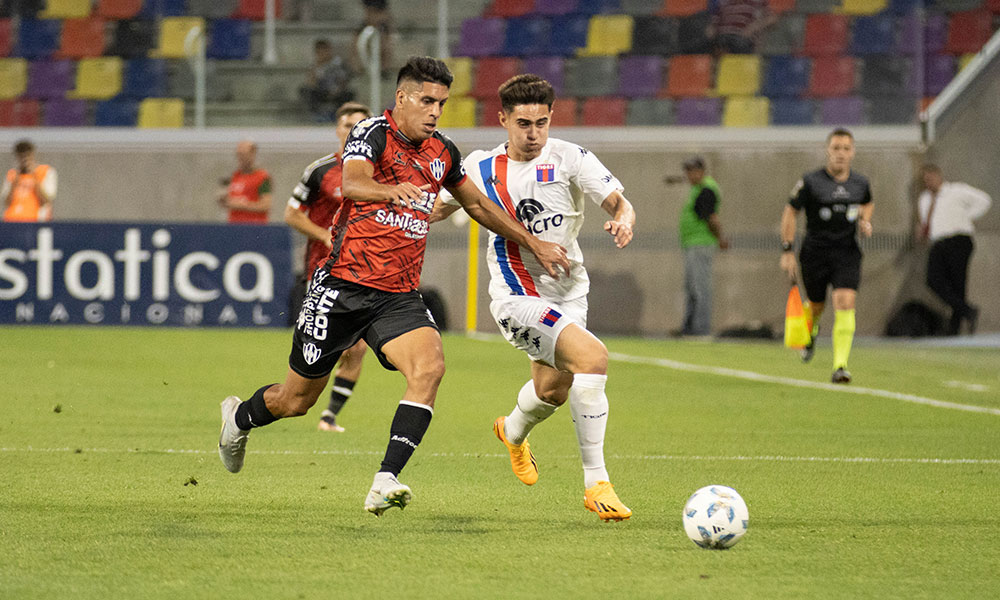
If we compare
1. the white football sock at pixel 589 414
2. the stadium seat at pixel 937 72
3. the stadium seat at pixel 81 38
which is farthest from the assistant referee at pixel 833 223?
the stadium seat at pixel 81 38

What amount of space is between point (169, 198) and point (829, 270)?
11011 mm

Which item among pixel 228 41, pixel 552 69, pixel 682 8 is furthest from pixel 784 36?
pixel 228 41

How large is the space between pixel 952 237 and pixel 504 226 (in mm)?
13179

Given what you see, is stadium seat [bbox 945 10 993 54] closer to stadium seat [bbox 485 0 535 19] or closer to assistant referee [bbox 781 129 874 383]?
stadium seat [bbox 485 0 535 19]

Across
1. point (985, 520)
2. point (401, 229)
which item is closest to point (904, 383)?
point (985, 520)

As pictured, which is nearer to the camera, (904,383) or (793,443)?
(793,443)

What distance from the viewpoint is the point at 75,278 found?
17391 mm

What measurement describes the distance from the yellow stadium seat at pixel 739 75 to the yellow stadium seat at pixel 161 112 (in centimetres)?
748

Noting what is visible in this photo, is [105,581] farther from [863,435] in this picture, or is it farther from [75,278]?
[75,278]

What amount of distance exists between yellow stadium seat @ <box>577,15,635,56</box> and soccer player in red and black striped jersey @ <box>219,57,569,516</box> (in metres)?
13.3

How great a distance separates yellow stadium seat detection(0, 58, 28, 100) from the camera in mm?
20000

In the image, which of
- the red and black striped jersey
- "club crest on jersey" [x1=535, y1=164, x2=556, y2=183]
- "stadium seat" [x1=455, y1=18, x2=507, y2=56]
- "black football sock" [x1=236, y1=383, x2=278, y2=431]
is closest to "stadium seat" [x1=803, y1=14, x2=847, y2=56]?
"stadium seat" [x1=455, y1=18, x2=507, y2=56]

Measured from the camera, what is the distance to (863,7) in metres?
18.1

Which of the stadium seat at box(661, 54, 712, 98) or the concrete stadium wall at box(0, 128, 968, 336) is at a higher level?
the stadium seat at box(661, 54, 712, 98)
